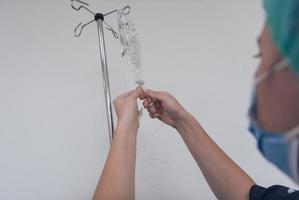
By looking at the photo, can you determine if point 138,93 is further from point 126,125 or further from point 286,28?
point 286,28

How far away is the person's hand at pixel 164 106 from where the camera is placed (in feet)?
3.40

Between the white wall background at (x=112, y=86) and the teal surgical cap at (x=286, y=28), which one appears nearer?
the teal surgical cap at (x=286, y=28)

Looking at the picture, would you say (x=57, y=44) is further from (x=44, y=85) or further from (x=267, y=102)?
(x=267, y=102)

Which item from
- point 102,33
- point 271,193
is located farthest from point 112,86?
point 271,193

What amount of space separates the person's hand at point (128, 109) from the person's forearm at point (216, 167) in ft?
0.59

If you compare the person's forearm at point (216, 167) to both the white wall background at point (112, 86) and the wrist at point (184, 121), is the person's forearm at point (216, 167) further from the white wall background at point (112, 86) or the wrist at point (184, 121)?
the white wall background at point (112, 86)

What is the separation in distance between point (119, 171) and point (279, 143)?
465 mm

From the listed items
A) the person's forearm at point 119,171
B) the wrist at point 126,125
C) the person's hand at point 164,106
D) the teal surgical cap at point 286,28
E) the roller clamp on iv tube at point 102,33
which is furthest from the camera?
the roller clamp on iv tube at point 102,33

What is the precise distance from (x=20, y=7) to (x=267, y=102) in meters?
1.22

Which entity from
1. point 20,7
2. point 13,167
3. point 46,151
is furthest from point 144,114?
point 20,7

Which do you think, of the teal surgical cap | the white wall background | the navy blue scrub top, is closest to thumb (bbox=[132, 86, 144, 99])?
the white wall background

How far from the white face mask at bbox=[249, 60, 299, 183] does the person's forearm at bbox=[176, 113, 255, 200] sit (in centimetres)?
46

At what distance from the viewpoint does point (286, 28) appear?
1.32 ft

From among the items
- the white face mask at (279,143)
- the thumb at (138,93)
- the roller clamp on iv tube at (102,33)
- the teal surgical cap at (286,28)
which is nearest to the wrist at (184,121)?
the thumb at (138,93)
